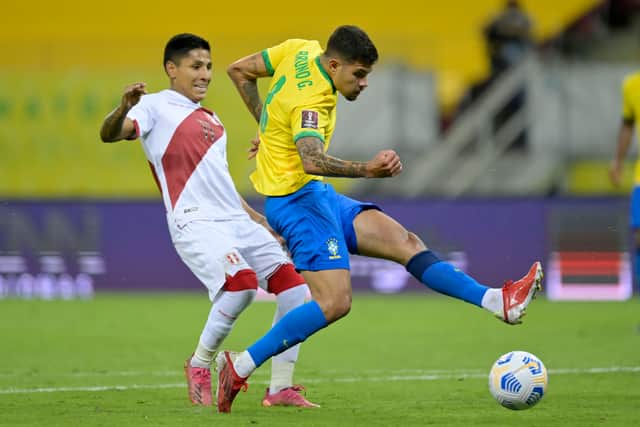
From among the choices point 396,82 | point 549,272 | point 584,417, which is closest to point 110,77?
point 396,82

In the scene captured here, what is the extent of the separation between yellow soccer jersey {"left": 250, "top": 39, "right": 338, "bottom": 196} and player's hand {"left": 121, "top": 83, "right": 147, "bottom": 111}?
0.87 meters

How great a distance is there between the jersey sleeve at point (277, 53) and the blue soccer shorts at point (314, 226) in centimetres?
75

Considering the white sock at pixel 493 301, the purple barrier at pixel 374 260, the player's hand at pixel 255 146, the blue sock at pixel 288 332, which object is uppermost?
the player's hand at pixel 255 146

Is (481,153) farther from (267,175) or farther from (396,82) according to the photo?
(267,175)

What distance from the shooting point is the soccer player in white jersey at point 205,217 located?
6516 millimetres

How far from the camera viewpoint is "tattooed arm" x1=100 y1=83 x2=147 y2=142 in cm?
607

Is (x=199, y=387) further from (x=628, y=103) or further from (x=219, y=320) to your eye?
(x=628, y=103)

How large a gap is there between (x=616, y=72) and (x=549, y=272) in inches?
165

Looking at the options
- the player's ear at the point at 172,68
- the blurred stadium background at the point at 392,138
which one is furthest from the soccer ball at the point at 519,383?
the blurred stadium background at the point at 392,138

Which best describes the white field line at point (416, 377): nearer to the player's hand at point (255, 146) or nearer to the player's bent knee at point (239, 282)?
the player's bent knee at point (239, 282)

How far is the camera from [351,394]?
736 centimetres

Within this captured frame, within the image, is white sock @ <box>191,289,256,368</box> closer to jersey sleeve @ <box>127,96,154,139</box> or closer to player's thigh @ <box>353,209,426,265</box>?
player's thigh @ <box>353,209,426,265</box>

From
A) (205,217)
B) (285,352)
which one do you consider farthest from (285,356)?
(205,217)

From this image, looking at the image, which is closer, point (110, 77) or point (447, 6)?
point (110, 77)
